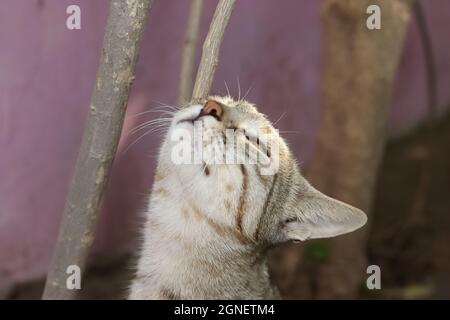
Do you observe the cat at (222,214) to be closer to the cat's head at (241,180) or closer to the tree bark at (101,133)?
the cat's head at (241,180)

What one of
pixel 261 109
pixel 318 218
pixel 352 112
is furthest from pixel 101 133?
pixel 261 109

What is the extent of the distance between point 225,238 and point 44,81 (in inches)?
62.7

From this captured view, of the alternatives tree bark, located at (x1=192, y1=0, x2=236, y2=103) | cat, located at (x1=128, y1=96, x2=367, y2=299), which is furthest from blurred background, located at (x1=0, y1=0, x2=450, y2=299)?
tree bark, located at (x1=192, y1=0, x2=236, y2=103)

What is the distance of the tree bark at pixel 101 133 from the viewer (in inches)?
140

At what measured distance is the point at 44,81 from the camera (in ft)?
15.4

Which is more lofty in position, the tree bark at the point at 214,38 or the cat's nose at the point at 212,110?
the tree bark at the point at 214,38

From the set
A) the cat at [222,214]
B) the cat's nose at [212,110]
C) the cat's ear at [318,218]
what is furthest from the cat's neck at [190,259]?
the cat's nose at [212,110]

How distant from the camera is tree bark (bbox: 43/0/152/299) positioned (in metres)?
3.55

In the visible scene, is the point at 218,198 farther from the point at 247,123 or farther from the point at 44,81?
the point at 44,81

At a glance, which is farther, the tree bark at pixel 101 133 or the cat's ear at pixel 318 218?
the cat's ear at pixel 318 218

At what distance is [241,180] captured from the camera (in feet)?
12.3

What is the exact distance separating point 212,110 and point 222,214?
19.4 inches

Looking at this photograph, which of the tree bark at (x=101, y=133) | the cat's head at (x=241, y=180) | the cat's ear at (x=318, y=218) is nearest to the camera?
the tree bark at (x=101, y=133)

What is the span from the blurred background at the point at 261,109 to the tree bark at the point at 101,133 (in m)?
0.97
